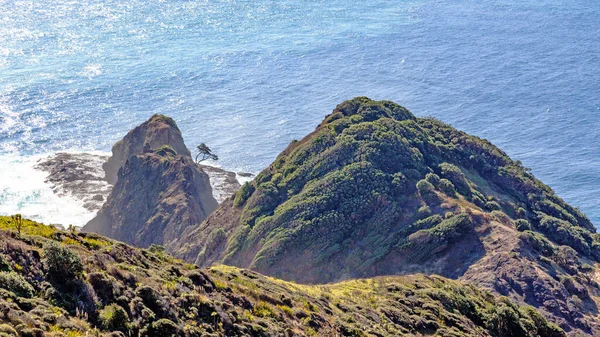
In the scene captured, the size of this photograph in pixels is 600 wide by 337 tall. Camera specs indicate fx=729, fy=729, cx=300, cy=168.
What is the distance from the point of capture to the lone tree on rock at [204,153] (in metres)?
116

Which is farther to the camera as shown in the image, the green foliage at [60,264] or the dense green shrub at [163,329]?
the dense green shrub at [163,329]

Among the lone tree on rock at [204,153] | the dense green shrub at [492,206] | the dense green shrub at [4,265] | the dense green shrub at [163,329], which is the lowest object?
the dense green shrub at [163,329]

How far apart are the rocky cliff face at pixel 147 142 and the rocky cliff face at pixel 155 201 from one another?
5611 millimetres

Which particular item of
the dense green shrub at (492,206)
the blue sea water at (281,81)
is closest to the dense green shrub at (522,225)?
the dense green shrub at (492,206)

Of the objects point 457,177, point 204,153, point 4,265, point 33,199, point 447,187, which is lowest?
point 4,265

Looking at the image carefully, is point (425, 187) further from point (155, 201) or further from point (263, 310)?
point (155, 201)

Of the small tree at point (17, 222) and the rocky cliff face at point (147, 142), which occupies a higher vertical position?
the rocky cliff face at point (147, 142)

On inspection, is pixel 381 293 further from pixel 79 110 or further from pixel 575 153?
pixel 79 110

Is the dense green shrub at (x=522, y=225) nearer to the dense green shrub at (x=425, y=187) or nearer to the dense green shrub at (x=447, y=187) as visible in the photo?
the dense green shrub at (x=447, y=187)

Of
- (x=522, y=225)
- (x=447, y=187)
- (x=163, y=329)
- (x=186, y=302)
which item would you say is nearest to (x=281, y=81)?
(x=447, y=187)

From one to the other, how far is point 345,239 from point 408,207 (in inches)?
273

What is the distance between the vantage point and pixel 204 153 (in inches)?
4663

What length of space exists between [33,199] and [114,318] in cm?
8383

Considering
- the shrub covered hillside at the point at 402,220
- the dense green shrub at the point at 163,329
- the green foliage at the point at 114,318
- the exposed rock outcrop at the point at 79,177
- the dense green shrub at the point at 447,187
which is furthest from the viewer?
the exposed rock outcrop at the point at 79,177
